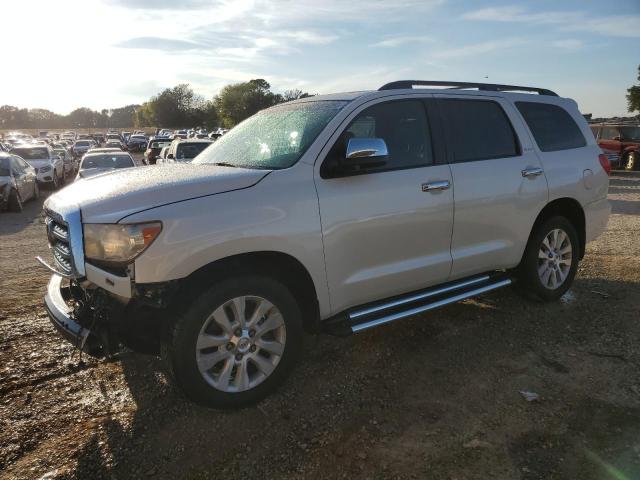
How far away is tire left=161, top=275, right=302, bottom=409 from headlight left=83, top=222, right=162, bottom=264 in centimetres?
43

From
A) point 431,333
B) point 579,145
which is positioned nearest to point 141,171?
point 431,333

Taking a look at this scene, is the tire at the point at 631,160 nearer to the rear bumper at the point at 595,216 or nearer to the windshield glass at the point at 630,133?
the windshield glass at the point at 630,133

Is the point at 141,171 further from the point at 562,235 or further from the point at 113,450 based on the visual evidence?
the point at 562,235

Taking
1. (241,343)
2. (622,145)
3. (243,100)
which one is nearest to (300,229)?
(241,343)

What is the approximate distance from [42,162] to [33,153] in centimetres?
86

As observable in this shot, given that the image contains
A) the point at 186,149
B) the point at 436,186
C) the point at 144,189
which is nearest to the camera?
the point at 144,189

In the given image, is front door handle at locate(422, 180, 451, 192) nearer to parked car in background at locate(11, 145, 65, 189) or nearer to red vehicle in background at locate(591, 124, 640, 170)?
parked car in background at locate(11, 145, 65, 189)

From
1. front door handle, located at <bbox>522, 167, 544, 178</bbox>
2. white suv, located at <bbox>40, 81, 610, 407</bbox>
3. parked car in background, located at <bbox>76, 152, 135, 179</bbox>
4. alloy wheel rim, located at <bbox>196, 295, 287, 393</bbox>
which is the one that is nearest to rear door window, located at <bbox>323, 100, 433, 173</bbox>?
white suv, located at <bbox>40, 81, 610, 407</bbox>

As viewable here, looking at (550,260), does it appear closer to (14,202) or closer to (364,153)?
(364,153)

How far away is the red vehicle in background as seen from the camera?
19391mm

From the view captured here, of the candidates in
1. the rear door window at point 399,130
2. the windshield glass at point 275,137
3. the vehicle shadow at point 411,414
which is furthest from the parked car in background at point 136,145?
the vehicle shadow at point 411,414

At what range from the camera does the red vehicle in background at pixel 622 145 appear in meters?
19.4

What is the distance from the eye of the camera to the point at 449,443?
9.37 ft

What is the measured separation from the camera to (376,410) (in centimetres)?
320
